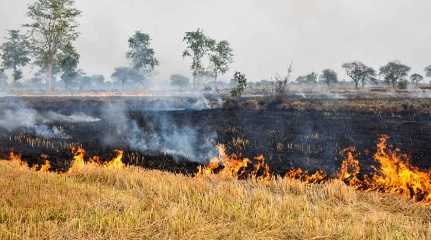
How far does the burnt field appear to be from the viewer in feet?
51.2

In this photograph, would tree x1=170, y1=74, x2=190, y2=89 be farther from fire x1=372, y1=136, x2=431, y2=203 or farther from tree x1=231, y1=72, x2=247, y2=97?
fire x1=372, y1=136, x2=431, y2=203

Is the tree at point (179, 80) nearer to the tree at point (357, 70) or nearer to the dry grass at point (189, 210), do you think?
the tree at point (357, 70)

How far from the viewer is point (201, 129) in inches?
934

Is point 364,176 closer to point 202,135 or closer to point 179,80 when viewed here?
point 202,135

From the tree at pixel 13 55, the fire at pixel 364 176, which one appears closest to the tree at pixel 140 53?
the tree at pixel 13 55

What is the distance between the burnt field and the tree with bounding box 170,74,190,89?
123 metres

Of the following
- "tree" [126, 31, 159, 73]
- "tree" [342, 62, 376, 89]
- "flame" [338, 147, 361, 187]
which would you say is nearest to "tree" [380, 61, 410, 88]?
"tree" [342, 62, 376, 89]

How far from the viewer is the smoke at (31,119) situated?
2104 cm

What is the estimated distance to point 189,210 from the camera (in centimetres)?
721

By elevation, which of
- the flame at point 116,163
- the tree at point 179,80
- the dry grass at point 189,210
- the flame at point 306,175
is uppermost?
the tree at point 179,80

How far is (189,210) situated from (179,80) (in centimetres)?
15341

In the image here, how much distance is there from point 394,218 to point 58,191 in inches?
229

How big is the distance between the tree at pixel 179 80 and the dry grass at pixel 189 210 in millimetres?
147326

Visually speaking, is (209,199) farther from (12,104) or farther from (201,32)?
(201,32)
